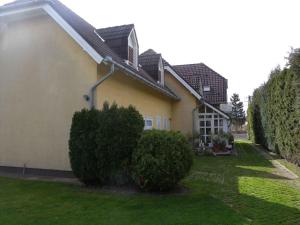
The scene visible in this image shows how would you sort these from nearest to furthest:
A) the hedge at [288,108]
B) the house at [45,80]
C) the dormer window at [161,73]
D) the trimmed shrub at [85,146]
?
the trimmed shrub at [85,146]
the house at [45,80]
the hedge at [288,108]
the dormer window at [161,73]

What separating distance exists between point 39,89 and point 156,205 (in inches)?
250

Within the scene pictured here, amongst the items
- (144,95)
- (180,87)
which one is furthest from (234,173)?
(180,87)

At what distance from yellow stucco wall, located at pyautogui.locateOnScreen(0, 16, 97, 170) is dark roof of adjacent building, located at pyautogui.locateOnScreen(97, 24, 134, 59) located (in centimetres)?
392

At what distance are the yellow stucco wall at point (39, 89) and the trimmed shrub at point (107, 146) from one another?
5.54 ft

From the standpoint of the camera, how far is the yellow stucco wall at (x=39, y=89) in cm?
1016

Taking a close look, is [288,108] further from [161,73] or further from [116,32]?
[161,73]

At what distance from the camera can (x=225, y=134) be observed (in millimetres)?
19469

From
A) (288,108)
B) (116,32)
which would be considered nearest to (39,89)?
(116,32)

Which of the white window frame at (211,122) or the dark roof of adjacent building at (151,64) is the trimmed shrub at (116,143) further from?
the white window frame at (211,122)

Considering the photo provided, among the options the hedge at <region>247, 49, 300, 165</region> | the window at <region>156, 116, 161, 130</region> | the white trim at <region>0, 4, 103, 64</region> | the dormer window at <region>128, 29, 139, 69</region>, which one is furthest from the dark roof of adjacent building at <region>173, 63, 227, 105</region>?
the white trim at <region>0, 4, 103, 64</region>

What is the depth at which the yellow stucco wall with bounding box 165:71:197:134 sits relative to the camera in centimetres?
2183

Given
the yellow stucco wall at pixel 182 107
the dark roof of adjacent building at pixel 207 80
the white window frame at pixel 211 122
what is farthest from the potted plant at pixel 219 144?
the dark roof of adjacent building at pixel 207 80

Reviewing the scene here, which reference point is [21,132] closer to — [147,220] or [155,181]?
[155,181]

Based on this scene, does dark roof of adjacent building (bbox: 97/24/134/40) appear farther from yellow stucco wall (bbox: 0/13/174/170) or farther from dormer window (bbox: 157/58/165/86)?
dormer window (bbox: 157/58/165/86)
